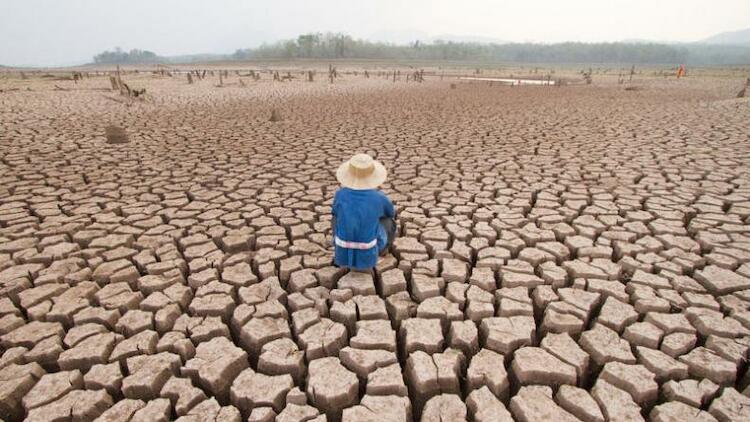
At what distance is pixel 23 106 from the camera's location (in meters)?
9.22

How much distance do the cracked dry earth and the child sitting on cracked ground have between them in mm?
156

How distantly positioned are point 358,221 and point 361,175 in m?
0.28

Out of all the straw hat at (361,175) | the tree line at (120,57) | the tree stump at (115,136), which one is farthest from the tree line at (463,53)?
the straw hat at (361,175)

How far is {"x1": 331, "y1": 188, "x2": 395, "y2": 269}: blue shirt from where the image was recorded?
241 centimetres

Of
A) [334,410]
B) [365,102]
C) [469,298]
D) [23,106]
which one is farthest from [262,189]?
[23,106]

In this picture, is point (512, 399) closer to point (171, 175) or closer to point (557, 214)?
point (557, 214)

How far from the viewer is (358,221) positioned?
2.41 metres

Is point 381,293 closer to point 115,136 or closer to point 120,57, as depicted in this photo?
point 115,136

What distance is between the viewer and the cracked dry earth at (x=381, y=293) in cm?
170

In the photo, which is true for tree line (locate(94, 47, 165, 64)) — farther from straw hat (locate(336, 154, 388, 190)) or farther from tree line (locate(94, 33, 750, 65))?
straw hat (locate(336, 154, 388, 190))

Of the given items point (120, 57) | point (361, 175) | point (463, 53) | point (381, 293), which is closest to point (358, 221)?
point (361, 175)

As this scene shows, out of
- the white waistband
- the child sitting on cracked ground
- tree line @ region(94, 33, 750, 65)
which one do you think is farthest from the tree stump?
tree line @ region(94, 33, 750, 65)

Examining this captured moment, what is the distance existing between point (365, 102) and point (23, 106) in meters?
8.25

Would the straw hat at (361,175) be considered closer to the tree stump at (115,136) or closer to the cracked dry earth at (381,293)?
the cracked dry earth at (381,293)
